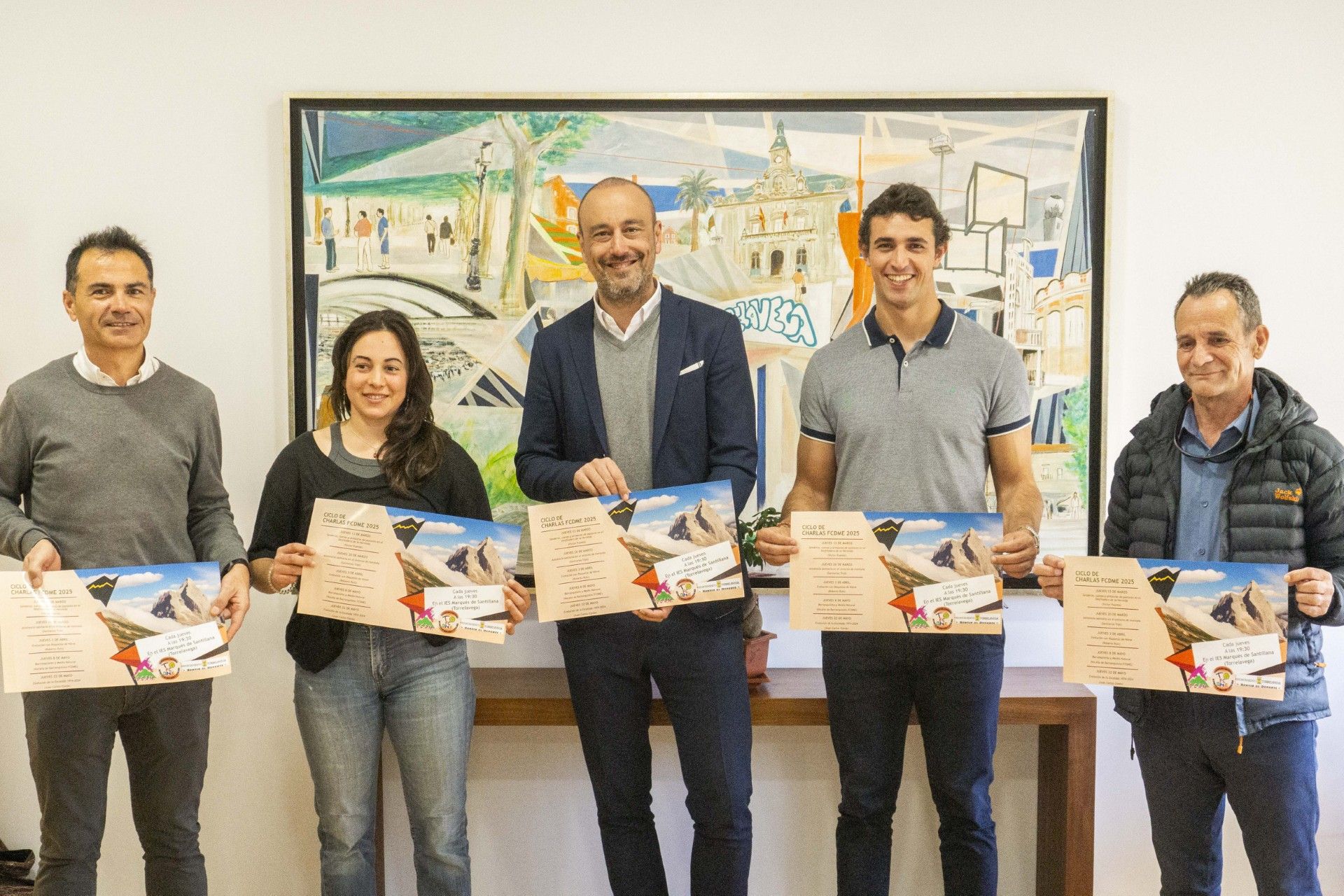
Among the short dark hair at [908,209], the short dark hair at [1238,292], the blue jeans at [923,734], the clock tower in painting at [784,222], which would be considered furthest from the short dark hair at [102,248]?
the short dark hair at [1238,292]

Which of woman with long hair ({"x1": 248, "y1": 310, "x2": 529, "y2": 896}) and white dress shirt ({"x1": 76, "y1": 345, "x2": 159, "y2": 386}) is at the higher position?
white dress shirt ({"x1": 76, "y1": 345, "x2": 159, "y2": 386})

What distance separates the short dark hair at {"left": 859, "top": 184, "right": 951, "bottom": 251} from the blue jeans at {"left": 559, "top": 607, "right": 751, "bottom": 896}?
0.94 m

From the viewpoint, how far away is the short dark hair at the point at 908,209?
7.08 feet

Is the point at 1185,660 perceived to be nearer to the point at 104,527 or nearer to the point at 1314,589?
the point at 1314,589

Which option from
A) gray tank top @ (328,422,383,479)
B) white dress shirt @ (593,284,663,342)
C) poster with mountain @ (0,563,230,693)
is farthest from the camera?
white dress shirt @ (593,284,663,342)

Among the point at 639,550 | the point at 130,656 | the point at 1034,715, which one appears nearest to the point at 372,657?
the point at 130,656

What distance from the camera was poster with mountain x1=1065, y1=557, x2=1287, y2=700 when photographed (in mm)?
1885

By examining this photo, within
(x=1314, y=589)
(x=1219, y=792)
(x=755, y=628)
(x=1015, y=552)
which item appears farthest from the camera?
(x=755, y=628)

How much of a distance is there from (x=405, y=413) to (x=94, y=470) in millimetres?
667

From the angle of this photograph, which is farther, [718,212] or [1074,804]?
[718,212]

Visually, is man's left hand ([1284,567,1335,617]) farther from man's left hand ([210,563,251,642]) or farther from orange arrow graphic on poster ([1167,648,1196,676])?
man's left hand ([210,563,251,642])

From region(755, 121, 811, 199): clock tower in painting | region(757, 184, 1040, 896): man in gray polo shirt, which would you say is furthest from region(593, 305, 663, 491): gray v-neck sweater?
region(755, 121, 811, 199): clock tower in painting

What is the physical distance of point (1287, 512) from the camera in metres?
1.91

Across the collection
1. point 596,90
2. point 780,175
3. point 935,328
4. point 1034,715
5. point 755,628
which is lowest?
point 1034,715
